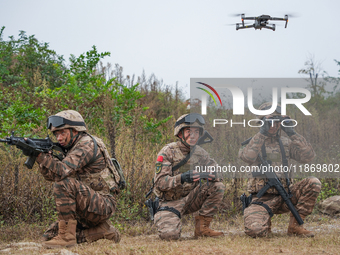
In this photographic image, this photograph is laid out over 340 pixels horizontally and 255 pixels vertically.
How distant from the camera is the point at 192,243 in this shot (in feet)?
15.9

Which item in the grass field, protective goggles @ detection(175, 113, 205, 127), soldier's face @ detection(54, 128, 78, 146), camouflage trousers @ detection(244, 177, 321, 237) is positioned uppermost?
protective goggles @ detection(175, 113, 205, 127)

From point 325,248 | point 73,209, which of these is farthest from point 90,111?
point 325,248

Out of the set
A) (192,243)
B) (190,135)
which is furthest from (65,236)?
(190,135)

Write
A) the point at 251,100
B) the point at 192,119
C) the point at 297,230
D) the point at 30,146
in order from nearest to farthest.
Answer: the point at 30,146, the point at 297,230, the point at 192,119, the point at 251,100

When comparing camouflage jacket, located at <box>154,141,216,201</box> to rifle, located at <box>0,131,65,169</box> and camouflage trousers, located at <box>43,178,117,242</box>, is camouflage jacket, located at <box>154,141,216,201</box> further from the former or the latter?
rifle, located at <box>0,131,65,169</box>

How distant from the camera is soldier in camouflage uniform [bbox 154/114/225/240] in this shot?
Answer: 5.29m

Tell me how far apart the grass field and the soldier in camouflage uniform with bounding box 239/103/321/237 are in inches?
9.7

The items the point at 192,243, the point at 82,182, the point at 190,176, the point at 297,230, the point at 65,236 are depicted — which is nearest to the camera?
the point at 65,236

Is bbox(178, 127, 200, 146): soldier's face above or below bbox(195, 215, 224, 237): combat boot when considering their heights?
above

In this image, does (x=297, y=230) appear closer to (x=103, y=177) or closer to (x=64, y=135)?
(x=103, y=177)

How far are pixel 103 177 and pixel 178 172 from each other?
1.19 meters

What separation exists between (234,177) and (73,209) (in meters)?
3.76

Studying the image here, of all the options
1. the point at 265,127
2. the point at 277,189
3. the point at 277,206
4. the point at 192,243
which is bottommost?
the point at 192,243

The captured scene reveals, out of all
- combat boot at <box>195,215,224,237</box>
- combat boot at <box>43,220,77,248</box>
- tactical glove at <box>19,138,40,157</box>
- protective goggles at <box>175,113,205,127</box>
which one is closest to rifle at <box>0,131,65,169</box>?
tactical glove at <box>19,138,40,157</box>
